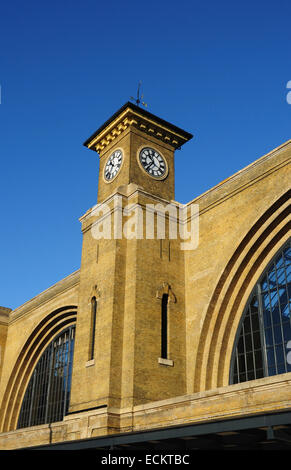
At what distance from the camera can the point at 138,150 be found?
24312 mm

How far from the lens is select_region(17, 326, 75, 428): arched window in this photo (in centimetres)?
2969

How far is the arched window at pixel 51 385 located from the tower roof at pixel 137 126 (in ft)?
37.5

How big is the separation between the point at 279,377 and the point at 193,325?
7.08 m

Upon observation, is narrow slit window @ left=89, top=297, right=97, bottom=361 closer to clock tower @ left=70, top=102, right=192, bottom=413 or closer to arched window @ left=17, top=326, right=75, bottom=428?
clock tower @ left=70, top=102, right=192, bottom=413

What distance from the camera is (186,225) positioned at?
A: 2266 cm

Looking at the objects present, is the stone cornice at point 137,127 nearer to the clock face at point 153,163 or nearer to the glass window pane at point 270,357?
the clock face at point 153,163

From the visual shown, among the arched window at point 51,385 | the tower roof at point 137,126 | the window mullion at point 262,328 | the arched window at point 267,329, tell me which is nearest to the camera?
the arched window at point 267,329

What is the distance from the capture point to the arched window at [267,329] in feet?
57.8

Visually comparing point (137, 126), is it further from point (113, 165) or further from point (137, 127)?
point (113, 165)

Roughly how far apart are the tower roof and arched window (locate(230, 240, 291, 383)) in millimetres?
9660

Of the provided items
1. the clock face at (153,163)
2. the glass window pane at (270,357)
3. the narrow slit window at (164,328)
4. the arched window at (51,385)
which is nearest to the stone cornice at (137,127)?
the clock face at (153,163)

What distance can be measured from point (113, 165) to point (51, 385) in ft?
46.4

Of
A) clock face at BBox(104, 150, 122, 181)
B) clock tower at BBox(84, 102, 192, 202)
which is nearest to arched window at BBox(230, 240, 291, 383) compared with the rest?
clock tower at BBox(84, 102, 192, 202)
